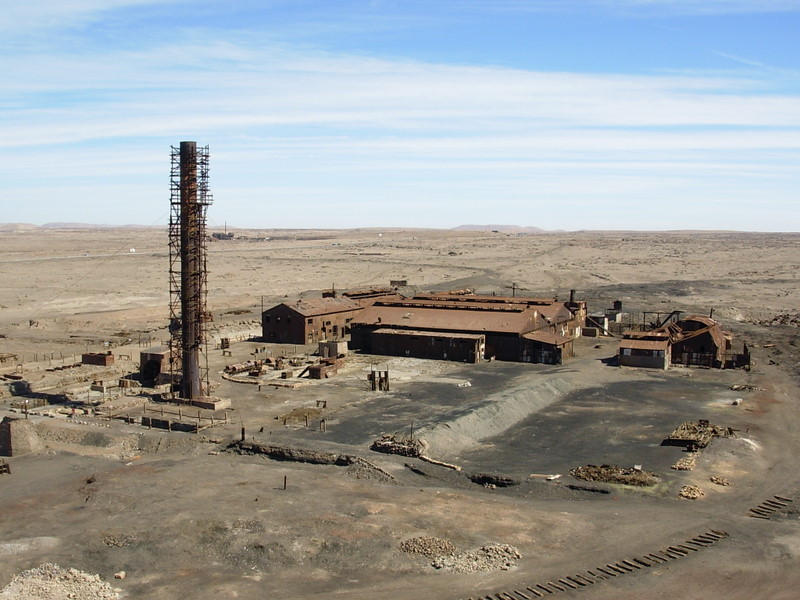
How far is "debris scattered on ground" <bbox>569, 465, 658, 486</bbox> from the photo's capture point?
117ft

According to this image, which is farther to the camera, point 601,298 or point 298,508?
point 601,298

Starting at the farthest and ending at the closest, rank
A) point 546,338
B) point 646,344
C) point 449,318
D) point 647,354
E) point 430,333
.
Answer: point 449,318
point 430,333
point 546,338
point 646,344
point 647,354

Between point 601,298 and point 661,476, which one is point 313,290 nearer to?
point 601,298

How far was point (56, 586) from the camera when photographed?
25344 millimetres

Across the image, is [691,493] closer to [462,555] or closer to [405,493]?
[462,555]

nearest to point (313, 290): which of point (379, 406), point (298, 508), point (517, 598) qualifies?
point (379, 406)

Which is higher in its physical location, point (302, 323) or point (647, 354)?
point (302, 323)

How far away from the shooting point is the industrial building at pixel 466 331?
66688mm

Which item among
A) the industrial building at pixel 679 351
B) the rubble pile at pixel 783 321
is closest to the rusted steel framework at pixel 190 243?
the industrial building at pixel 679 351

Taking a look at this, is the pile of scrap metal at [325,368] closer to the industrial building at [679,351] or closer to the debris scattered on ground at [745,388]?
the industrial building at [679,351]

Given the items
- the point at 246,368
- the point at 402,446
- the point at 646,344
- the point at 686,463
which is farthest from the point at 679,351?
the point at 246,368

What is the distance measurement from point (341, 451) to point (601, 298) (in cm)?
8136

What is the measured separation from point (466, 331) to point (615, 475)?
32762mm

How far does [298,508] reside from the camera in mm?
32094
